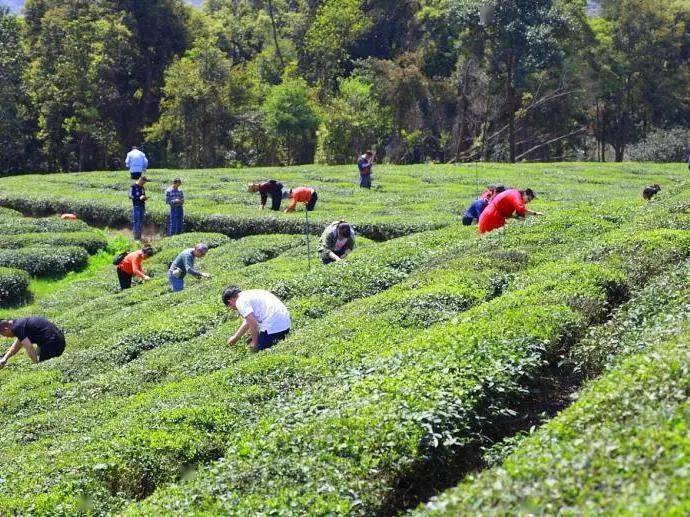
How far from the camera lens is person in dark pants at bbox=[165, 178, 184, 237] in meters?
31.1

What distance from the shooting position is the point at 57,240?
106 ft

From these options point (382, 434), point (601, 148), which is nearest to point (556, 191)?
point (382, 434)

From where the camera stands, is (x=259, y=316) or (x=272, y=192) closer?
(x=259, y=316)

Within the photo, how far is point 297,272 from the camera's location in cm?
2194

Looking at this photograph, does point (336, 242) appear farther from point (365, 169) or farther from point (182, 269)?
point (365, 169)

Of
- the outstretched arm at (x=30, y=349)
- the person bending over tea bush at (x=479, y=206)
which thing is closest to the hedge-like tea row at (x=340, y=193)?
the person bending over tea bush at (x=479, y=206)

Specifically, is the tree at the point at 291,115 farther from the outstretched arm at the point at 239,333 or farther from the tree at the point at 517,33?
the outstretched arm at the point at 239,333

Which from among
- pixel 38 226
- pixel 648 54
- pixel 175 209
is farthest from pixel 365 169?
pixel 648 54

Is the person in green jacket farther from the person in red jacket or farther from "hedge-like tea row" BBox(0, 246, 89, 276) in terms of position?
"hedge-like tea row" BBox(0, 246, 89, 276)

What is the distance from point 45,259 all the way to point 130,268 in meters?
6.28

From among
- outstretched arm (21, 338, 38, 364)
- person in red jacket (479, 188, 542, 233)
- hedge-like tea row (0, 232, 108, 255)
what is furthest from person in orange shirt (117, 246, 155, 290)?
person in red jacket (479, 188, 542, 233)

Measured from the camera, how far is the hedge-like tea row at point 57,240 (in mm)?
32062

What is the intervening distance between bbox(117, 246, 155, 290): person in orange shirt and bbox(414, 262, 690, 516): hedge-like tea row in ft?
57.5

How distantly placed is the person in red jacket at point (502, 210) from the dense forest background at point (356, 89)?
39603 millimetres
